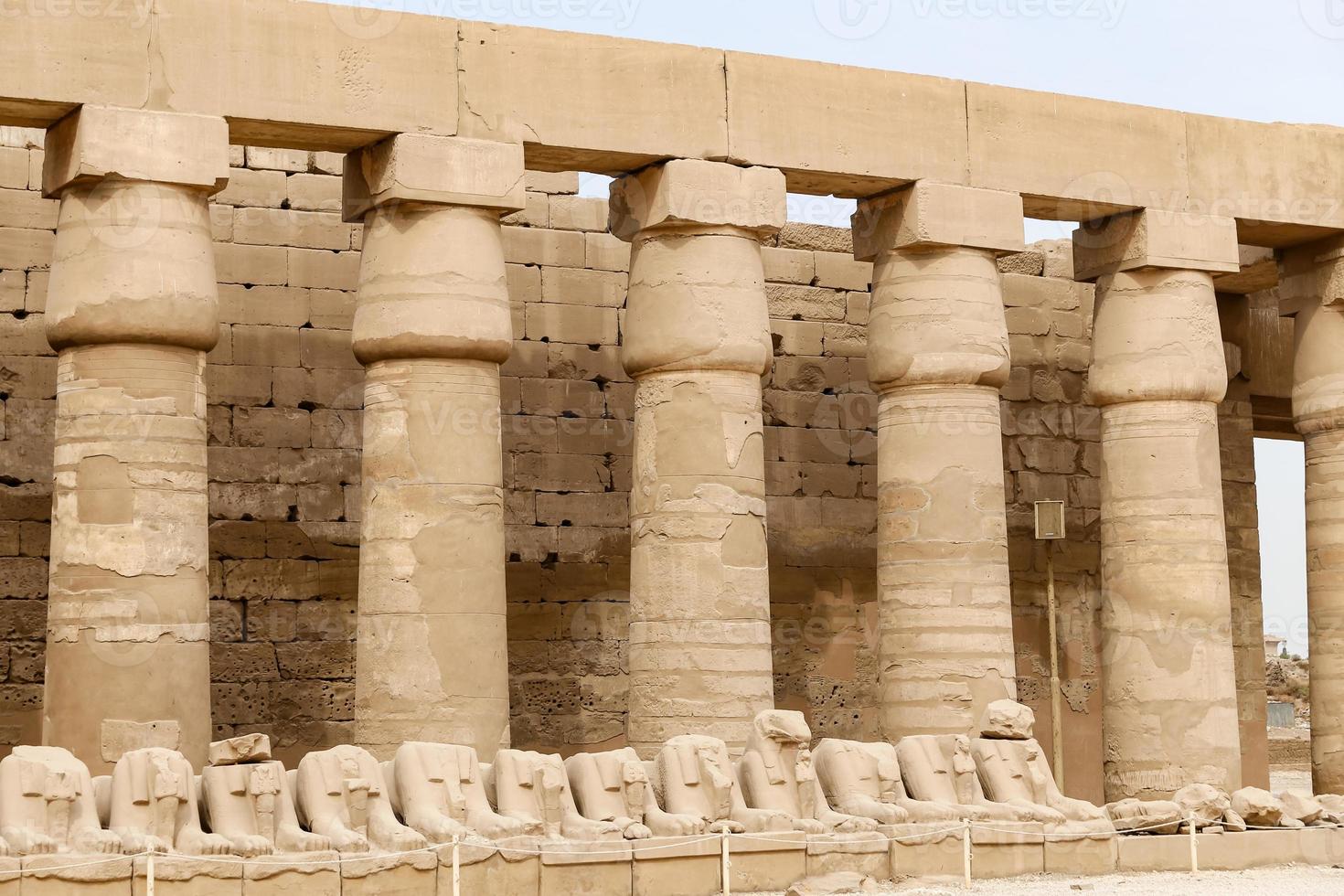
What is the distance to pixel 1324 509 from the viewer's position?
16906 millimetres

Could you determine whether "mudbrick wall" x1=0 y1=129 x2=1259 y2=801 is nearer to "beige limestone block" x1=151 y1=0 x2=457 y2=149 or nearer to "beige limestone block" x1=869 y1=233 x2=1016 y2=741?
"beige limestone block" x1=151 y1=0 x2=457 y2=149

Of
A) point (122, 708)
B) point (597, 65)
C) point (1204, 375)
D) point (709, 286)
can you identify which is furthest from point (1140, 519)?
point (122, 708)

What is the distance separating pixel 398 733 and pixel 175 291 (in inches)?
119

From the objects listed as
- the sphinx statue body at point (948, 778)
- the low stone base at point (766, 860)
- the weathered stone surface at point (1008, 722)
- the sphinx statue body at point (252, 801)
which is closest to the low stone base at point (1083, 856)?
the sphinx statue body at point (948, 778)

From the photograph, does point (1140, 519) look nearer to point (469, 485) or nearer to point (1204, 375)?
point (1204, 375)

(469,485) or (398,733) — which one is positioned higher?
(469,485)

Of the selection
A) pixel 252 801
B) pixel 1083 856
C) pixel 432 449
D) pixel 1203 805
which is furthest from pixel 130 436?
pixel 1203 805

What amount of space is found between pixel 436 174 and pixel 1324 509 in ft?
26.7

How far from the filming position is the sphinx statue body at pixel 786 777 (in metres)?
11.5

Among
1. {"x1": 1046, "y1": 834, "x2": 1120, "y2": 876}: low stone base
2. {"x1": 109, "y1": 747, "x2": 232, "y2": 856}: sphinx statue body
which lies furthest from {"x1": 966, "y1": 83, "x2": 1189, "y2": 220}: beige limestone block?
{"x1": 109, "y1": 747, "x2": 232, "y2": 856}: sphinx statue body

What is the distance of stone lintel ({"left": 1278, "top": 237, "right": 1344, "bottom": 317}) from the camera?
55.4ft

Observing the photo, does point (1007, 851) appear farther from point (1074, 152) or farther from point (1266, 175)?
point (1266, 175)

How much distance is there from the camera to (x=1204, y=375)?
15.8m

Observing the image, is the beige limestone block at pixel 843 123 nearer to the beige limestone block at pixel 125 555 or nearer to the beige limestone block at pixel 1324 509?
the beige limestone block at pixel 1324 509
